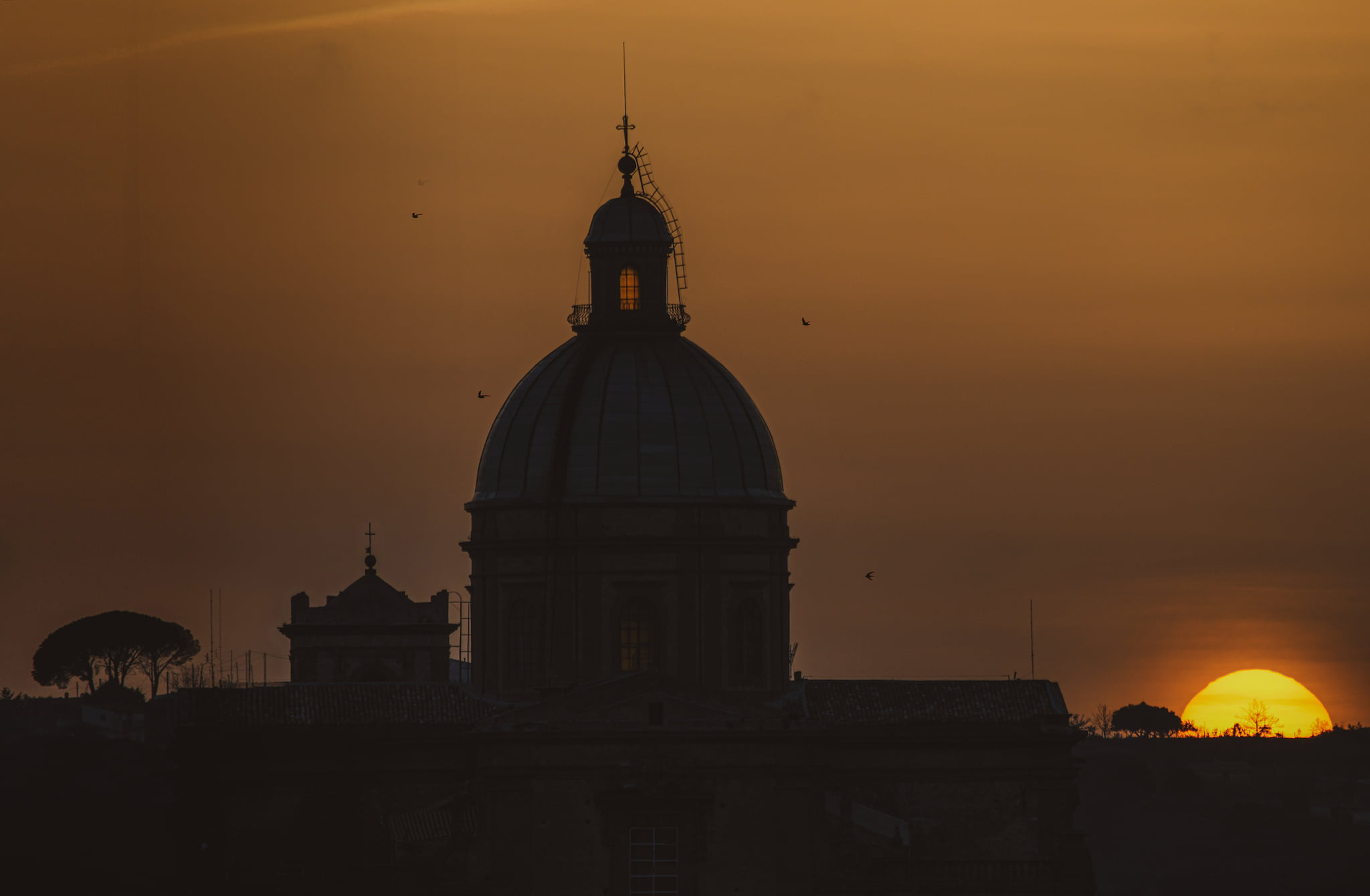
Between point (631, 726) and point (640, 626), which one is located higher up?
point (640, 626)

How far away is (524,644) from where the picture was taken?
68.7 meters

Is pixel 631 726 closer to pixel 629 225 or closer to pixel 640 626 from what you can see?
pixel 640 626

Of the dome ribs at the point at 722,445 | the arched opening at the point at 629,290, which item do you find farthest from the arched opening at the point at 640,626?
the arched opening at the point at 629,290

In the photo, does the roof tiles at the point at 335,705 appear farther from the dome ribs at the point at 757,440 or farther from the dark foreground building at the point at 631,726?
the dome ribs at the point at 757,440

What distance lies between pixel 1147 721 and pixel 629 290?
9361cm

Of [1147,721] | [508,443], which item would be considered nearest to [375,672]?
[508,443]

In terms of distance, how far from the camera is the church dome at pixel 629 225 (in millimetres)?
71750

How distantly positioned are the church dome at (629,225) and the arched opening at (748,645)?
9.81 m

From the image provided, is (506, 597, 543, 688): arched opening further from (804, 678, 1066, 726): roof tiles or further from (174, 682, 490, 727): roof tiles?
(804, 678, 1066, 726): roof tiles

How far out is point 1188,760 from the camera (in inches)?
5423

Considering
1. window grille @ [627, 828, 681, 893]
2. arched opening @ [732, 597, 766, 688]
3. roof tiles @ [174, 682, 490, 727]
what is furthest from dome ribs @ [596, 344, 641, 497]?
window grille @ [627, 828, 681, 893]

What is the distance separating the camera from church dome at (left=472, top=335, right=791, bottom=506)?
68688 millimetres

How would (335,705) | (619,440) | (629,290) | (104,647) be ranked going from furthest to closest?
(104,647), (629,290), (619,440), (335,705)

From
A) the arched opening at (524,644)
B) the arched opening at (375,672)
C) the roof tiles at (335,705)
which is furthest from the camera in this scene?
the arched opening at (375,672)
